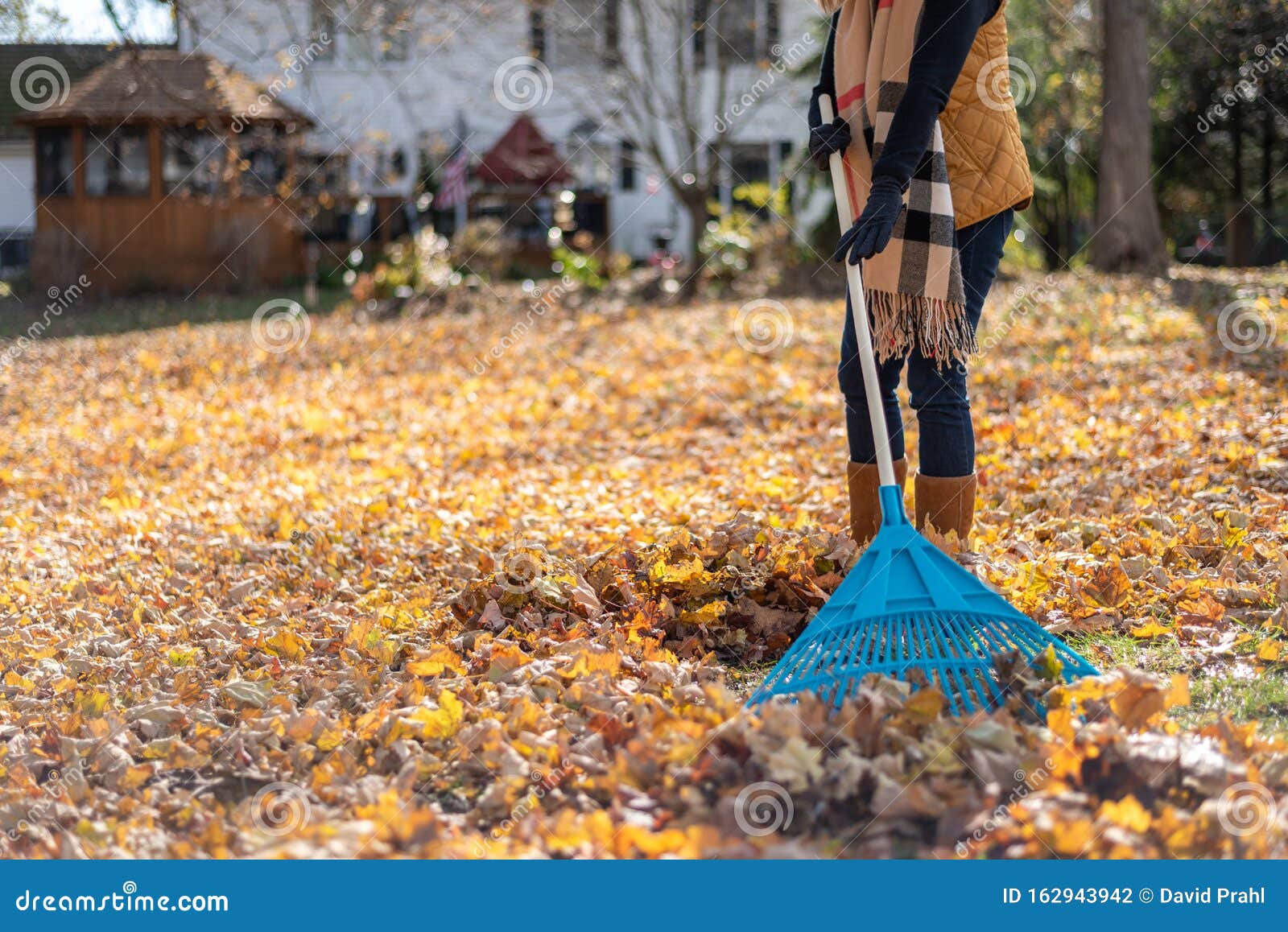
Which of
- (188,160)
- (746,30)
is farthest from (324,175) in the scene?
(746,30)

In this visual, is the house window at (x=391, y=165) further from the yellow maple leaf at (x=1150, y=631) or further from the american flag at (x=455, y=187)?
the yellow maple leaf at (x=1150, y=631)

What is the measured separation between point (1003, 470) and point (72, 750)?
11.8 feet

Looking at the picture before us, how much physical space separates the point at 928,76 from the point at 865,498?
1.26 metres

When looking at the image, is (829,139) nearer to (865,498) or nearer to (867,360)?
(867,360)

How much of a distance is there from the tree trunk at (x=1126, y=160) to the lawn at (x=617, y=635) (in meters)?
5.04

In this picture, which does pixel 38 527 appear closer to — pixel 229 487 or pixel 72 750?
pixel 229 487

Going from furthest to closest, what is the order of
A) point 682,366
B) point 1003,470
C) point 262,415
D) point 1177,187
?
point 1177,187 < point 682,366 < point 262,415 < point 1003,470

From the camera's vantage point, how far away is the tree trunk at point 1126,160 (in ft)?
38.5

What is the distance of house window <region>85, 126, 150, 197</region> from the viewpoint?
744 inches

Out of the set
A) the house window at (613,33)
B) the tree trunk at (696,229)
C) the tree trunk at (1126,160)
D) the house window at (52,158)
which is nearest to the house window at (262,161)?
the house window at (52,158)

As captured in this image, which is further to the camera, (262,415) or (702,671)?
(262,415)

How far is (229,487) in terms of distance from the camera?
6039mm

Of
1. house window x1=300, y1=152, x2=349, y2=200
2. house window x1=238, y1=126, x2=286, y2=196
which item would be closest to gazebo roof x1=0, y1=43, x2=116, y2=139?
house window x1=238, y1=126, x2=286, y2=196

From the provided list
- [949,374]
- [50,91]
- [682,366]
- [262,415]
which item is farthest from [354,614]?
[50,91]
